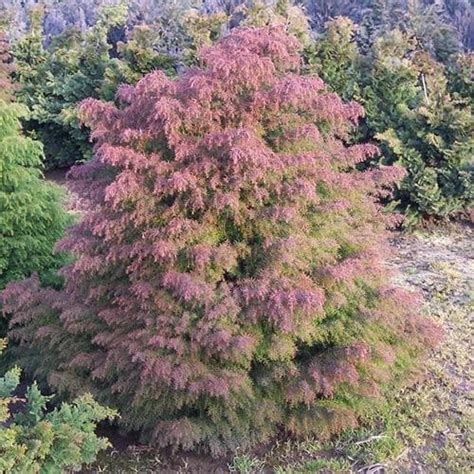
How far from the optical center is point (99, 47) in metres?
9.54

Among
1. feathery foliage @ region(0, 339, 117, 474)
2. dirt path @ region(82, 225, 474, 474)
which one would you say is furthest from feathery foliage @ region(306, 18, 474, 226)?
feathery foliage @ region(0, 339, 117, 474)

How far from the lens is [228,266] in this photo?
3.58m

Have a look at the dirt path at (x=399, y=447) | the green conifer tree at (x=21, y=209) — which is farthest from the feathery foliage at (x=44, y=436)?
the green conifer tree at (x=21, y=209)

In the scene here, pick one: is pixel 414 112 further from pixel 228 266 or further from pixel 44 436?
pixel 44 436

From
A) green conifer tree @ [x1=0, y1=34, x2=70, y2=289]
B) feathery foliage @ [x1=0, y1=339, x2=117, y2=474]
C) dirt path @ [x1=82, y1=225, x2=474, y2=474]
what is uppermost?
green conifer tree @ [x1=0, y1=34, x2=70, y2=289]

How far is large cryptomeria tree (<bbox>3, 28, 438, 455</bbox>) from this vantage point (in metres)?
Result: 3.49

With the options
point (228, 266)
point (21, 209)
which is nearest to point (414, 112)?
point (228, 266)

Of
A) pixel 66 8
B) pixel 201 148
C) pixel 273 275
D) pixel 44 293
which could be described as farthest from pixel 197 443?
pixel 66 8

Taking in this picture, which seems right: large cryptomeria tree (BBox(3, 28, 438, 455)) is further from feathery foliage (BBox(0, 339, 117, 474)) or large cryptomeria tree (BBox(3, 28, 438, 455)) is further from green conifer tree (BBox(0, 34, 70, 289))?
green conifer tree (BBox(0, 34, 70, 289))

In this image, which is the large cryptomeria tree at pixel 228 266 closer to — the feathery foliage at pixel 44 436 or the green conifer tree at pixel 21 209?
the feathery foliage at pixel 44 436

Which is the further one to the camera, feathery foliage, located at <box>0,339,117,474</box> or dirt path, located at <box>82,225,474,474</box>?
dirt path, located at <box>82,225,474,474</box>

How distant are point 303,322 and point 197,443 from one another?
3.33 ft

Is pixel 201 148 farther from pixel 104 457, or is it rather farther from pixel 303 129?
pixel 104 457

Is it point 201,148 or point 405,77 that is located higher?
point 201,148
